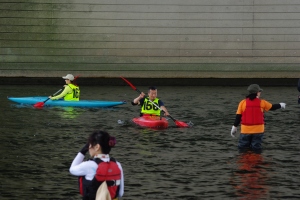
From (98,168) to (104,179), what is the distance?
0.45 ft

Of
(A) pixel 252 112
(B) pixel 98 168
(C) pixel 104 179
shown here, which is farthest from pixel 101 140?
(A) pixel 252 112

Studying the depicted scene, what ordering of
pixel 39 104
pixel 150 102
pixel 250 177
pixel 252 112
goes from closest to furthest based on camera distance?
pixel 250 177 → pixel 252 112 → pixel 150 102 → pixel 39 104

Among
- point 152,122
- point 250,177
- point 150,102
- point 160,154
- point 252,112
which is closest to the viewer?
point 250,177

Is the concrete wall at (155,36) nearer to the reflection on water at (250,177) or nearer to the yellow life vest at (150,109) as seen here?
the yellow life vest at (150,109)

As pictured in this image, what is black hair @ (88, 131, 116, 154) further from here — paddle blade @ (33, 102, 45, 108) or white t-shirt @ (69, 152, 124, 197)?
paddle blade @ (33, 102, 45, 108)

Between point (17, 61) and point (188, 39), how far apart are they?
8.33 m

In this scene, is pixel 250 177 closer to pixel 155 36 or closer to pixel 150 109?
pixel 150 109

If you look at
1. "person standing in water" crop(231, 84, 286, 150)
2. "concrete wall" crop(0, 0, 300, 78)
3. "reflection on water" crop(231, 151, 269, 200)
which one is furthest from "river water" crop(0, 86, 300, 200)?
"concrete wall" crop(0, 0, 300, 78)

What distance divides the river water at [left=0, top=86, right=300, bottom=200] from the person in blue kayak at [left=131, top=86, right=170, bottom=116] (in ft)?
2.06

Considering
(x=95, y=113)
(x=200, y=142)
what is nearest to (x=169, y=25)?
(x=95, y=113)

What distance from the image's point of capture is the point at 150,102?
2206 centimetres

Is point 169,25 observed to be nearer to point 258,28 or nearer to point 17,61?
point 258,28

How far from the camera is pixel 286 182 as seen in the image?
1450 cm

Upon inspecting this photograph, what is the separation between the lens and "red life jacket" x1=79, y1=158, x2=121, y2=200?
9.05 meters
